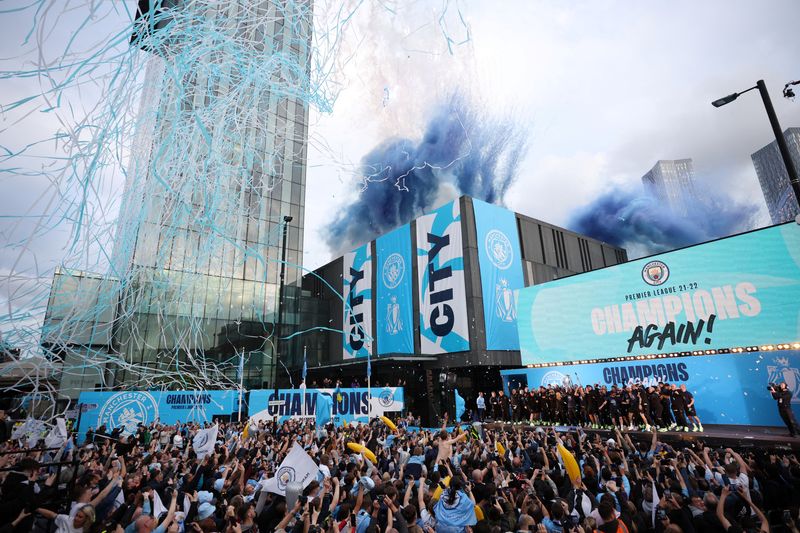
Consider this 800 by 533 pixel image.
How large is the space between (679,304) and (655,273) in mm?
1737

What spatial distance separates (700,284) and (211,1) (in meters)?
20.2

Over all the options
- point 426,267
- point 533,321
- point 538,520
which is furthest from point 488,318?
point 538,520

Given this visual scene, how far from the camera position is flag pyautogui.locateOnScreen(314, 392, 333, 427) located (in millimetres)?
19580

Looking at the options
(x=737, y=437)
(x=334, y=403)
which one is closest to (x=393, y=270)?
(x=334, y=403)

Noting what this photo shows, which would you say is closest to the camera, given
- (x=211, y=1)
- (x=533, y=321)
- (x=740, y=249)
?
(x=211, y=1)

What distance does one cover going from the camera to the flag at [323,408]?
1958cm

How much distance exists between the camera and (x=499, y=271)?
2792cm

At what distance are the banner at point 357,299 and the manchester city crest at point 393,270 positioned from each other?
2033mm

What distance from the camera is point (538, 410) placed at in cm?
2062

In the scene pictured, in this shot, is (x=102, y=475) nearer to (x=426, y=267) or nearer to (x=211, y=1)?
(x=211, y=1)

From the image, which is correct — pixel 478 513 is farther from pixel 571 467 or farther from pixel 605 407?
pixel 605 407

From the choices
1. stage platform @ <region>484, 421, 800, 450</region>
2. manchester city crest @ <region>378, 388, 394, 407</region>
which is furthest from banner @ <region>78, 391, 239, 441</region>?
stage platform @ <region>484, 421, 800, 450</region>

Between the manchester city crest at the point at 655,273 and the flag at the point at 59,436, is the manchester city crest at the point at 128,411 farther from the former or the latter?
the manchester city crest at the point at 655,273

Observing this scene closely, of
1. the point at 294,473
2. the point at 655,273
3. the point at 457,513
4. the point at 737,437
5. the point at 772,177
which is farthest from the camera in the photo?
the point at 772,177
